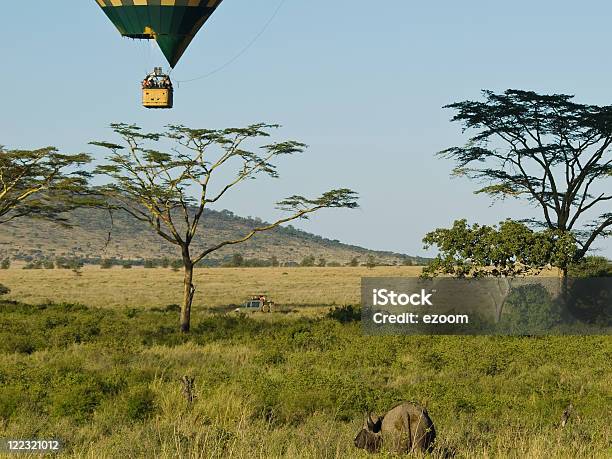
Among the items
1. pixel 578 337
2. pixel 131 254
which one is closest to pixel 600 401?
pixel 578 337

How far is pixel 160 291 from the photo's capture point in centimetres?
6500

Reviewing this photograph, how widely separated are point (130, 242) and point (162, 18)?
140 m

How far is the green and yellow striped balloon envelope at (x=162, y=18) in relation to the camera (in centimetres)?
2853

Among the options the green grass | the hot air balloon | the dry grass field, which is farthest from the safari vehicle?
the hot air balloon

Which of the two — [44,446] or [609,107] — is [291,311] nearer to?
[609,107]

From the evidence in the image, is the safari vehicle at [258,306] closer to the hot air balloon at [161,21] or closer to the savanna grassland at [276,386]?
the savanna grassland at [276,386]

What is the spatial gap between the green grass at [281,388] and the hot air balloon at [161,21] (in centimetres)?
776

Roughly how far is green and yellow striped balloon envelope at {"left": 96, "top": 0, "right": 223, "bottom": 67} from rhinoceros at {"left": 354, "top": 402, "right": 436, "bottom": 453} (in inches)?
794

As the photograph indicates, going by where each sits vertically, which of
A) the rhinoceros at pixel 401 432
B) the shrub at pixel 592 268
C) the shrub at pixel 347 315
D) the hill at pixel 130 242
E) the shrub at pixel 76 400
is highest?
the hill at pixel 130 242

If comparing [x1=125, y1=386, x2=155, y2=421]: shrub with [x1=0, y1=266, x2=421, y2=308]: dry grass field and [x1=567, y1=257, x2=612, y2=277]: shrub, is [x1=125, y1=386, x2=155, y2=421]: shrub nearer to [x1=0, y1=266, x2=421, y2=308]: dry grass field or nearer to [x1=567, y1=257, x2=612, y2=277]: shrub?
[x1=567, y1=257, x2=612, y2=277]: shrub

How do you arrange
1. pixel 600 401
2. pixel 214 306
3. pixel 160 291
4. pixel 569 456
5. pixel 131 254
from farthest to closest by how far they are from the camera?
pixel 131 254
pixel 160 291
pixel 214 306
pixel 600 401
pixel 569 456

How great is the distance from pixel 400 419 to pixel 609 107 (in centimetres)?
3047

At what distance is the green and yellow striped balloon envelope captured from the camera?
28531 millimetres

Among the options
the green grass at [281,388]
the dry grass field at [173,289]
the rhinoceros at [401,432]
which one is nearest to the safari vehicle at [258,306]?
the dry grass field at [173,289]
